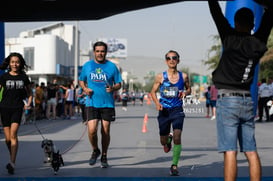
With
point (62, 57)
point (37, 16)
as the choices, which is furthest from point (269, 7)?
point (62, 57)

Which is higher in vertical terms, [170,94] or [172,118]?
[170,94]

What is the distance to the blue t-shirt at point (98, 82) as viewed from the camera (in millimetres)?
9008

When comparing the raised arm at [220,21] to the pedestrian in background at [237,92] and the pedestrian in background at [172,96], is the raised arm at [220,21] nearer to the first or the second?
the pedestrian in background at [237,92]

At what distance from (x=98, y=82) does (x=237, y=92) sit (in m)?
3.78

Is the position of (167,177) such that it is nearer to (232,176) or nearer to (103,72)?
(103,72)

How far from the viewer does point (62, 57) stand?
64.4 meters

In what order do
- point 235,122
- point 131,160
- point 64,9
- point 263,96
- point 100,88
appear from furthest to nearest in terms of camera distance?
point 263,96 < point 131,160 < point 100,88 < point 64,9 < point 235,122

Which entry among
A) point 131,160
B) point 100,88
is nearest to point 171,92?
point 100,88

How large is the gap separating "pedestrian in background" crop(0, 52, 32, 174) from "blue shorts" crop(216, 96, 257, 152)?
394 centimetres

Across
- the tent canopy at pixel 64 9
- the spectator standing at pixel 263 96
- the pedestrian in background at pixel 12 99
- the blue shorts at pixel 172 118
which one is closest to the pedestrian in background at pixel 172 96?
the blue shorts at pixel 172 118

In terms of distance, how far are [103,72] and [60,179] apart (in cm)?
197

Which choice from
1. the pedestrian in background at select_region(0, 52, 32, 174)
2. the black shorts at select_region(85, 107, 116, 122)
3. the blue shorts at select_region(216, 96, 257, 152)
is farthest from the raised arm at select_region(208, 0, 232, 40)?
the pedestrian in background at select_region(0, 52, 32, 174)

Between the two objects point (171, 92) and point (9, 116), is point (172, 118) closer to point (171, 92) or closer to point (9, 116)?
point (171, 92)

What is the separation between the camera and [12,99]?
8.66 meters
